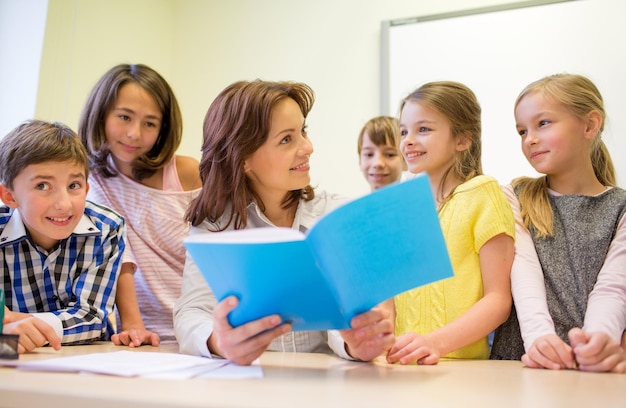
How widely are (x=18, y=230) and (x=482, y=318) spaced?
957mm

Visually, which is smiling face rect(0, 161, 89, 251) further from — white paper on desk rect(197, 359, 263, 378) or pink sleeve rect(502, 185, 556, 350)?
pink sleeve rect(502, 185, 556, 350)

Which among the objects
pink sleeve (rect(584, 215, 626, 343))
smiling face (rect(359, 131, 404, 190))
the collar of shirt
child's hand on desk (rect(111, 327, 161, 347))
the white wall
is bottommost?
child's hand on desk (rect(111, 327, 161, 347))

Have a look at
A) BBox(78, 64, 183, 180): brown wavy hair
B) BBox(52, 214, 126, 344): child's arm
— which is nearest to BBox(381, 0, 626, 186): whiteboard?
BBox(78, 64, 183, 180): brown wavy hair

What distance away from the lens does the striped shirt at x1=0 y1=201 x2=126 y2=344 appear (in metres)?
1.16

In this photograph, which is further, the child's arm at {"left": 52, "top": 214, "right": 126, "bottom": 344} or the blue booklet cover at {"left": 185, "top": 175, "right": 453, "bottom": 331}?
the child's arm at {"left": 52, "top": 214, "right": 126, "bottom": 344}

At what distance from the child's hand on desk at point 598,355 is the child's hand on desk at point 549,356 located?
1cm

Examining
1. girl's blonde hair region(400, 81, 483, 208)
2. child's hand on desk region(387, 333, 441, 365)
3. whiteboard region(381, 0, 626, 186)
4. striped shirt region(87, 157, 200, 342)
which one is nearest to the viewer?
child's hand on desk region(387, 333, 441, 365)

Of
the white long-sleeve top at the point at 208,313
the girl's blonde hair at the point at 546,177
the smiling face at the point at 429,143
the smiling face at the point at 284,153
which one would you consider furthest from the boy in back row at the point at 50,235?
the girl's blonde hair at the point at 546,177

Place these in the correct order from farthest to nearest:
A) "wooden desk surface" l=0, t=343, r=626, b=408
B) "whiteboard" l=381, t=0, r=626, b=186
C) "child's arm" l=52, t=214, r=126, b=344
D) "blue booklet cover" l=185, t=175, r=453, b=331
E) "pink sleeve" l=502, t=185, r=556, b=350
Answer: "whiteboard" l=381, t=0, r=626, b=186
"child's arm" l=52, t=214, r=126, b=344
"pink sleeve" l=502, t=185, r=556, b=350
"blue booklet cover" l=185, t=175, r=453, b=331
"wooden desk surface" l=0, t=343, r=626, b=408

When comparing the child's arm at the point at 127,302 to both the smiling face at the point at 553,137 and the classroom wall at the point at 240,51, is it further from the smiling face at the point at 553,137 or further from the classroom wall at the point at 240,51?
the classroom wall at the point at 240,51

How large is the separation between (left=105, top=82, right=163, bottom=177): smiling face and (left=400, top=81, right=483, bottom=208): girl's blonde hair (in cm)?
73

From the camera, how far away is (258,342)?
75 centimetres

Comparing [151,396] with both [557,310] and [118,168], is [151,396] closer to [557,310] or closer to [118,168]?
[557,310]

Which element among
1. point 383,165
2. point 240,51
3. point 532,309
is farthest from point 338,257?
point 240,51
